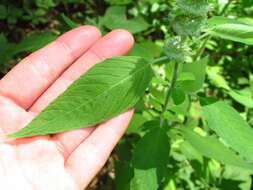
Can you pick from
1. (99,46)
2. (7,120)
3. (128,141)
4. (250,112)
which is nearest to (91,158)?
(7,120)

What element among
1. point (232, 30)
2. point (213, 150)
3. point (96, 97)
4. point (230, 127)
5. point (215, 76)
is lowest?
point (215, 76)

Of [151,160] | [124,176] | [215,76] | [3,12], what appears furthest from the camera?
[3,12]

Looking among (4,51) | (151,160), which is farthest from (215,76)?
(4,51)

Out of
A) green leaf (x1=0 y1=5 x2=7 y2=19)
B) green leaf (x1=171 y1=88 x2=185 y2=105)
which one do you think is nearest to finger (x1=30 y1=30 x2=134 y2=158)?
green leaf (x1=171 y1=88 x2=185 y2=105)

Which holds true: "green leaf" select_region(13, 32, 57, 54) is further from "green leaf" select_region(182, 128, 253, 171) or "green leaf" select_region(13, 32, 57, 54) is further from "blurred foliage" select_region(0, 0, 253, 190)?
"green leaf" select_region(182, 128, 253, 171)

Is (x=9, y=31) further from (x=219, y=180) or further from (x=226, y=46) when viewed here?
(x=219, y=180)

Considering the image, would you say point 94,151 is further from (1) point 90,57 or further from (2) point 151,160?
(1) point 90,57
